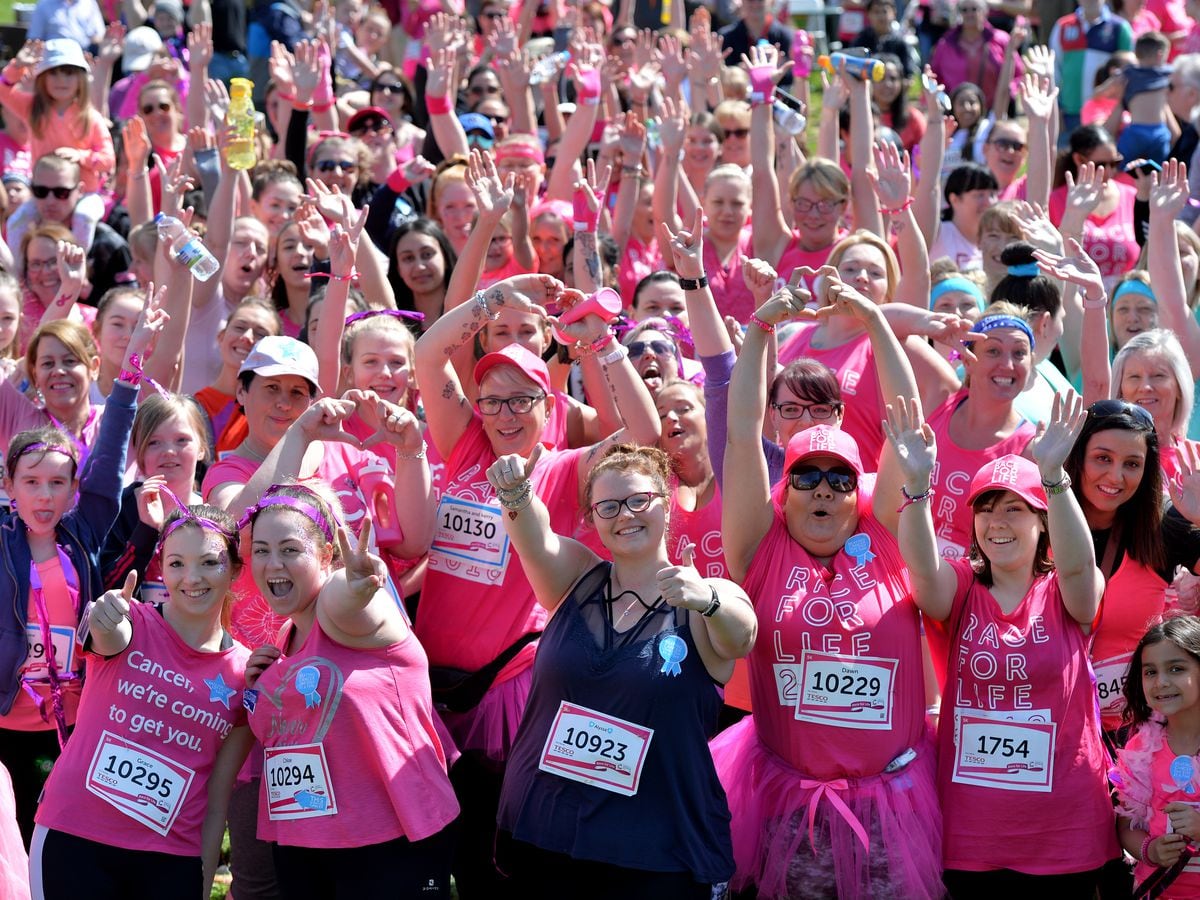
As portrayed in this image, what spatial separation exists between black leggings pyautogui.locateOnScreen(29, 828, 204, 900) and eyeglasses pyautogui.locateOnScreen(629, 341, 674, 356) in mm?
2305

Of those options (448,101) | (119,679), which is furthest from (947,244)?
(119,679)

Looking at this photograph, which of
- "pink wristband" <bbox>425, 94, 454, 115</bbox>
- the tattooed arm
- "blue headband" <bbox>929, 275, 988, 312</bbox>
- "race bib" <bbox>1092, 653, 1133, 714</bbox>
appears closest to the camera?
"race bib" <bbox>1092, 653, 1133, 714</bbox>

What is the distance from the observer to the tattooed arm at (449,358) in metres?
4.77

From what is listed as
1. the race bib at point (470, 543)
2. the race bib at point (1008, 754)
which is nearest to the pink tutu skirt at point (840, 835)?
the race bib at point (1008, 754)

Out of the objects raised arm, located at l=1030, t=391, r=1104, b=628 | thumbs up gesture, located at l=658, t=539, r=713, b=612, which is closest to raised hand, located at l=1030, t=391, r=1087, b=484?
raised arm, located at l=1030, t=391, r=1104, b=628

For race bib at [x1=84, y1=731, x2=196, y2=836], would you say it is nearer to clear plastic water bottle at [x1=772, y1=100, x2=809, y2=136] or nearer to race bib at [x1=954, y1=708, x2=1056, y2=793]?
race bib at [x1=954, y1=708, x2=1056, y2=793]

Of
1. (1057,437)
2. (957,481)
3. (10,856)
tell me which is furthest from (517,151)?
(10,856)

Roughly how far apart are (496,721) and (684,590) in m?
1.07

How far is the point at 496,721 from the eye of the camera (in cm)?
450

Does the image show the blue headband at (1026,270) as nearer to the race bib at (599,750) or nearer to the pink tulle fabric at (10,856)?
the race bib at (599,750)

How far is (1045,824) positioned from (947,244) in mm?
4689

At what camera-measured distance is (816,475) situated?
412cm

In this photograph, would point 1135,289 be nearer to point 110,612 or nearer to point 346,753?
point 346,753

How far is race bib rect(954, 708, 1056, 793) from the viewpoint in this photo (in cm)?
395
